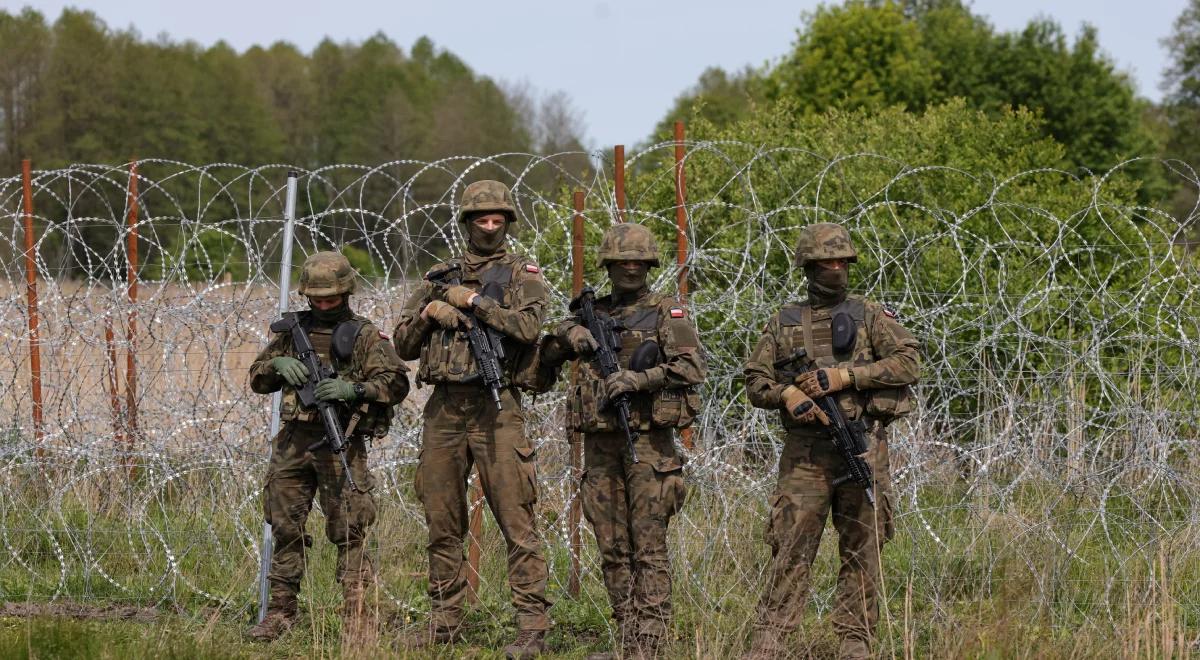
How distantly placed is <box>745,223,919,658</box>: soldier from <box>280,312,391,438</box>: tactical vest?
159 cm

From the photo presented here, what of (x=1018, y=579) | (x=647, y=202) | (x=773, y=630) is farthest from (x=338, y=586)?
(x=647, y=202)

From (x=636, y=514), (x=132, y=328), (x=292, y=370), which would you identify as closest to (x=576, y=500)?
(x=636, y=514)

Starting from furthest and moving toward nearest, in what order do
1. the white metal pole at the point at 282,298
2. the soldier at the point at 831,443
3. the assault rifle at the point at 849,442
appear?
the white metal pole at the point at 282,298
the soldier at the point at 831,443
the assault rifle at the point at 849,442

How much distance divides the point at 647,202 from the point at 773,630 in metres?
5.63

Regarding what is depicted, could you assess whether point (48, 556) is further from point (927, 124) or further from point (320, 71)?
point (320, 71)

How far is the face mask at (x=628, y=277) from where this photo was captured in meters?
5.63

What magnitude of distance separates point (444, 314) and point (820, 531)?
5.65ft

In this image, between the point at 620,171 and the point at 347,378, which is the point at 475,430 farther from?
the point at 620,171

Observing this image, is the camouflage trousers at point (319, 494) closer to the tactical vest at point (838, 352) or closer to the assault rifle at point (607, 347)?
the assault rifle at point (607, 347)

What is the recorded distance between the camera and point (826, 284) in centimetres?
545

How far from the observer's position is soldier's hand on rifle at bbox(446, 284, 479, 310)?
555 cm

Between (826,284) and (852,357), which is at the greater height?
Answer: (826,284)

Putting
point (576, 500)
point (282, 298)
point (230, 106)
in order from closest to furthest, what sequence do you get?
point (282, 298), point (576, 500), point (230, 106)

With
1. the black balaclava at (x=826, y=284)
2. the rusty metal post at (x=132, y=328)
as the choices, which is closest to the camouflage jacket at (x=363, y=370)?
the rusty metal post at (x=132, y=328)
